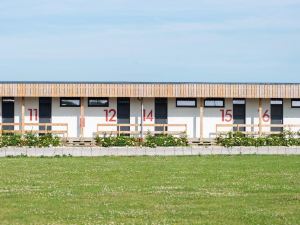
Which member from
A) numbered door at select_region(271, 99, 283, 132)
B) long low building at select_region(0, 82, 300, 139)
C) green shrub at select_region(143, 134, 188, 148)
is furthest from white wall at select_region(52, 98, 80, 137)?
numbered door at select_region(271, 99, 283, 132)

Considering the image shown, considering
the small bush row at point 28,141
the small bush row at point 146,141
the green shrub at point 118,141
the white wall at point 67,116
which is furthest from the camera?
the white wall at point 67,116

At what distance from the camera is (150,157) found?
99.3 ft

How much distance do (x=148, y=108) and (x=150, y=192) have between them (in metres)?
22.5

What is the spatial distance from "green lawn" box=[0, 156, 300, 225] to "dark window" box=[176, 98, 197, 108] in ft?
41.8

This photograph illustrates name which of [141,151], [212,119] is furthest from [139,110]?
[141,151]

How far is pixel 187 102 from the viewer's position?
39844mm

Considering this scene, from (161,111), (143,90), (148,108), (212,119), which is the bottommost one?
(212,119)

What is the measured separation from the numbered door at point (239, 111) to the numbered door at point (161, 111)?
3.56m

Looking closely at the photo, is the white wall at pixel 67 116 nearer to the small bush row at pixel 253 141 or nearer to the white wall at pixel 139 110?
the white wall at pixel 139 110

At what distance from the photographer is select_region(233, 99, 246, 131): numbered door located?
4009 centimetres

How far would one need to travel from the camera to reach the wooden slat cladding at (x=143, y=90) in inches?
1489

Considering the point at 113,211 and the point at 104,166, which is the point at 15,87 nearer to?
the point at 104,166

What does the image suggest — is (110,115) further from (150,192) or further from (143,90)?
(150,192)

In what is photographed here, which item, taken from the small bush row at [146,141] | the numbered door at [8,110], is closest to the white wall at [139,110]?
the small bush row at [146,141]
